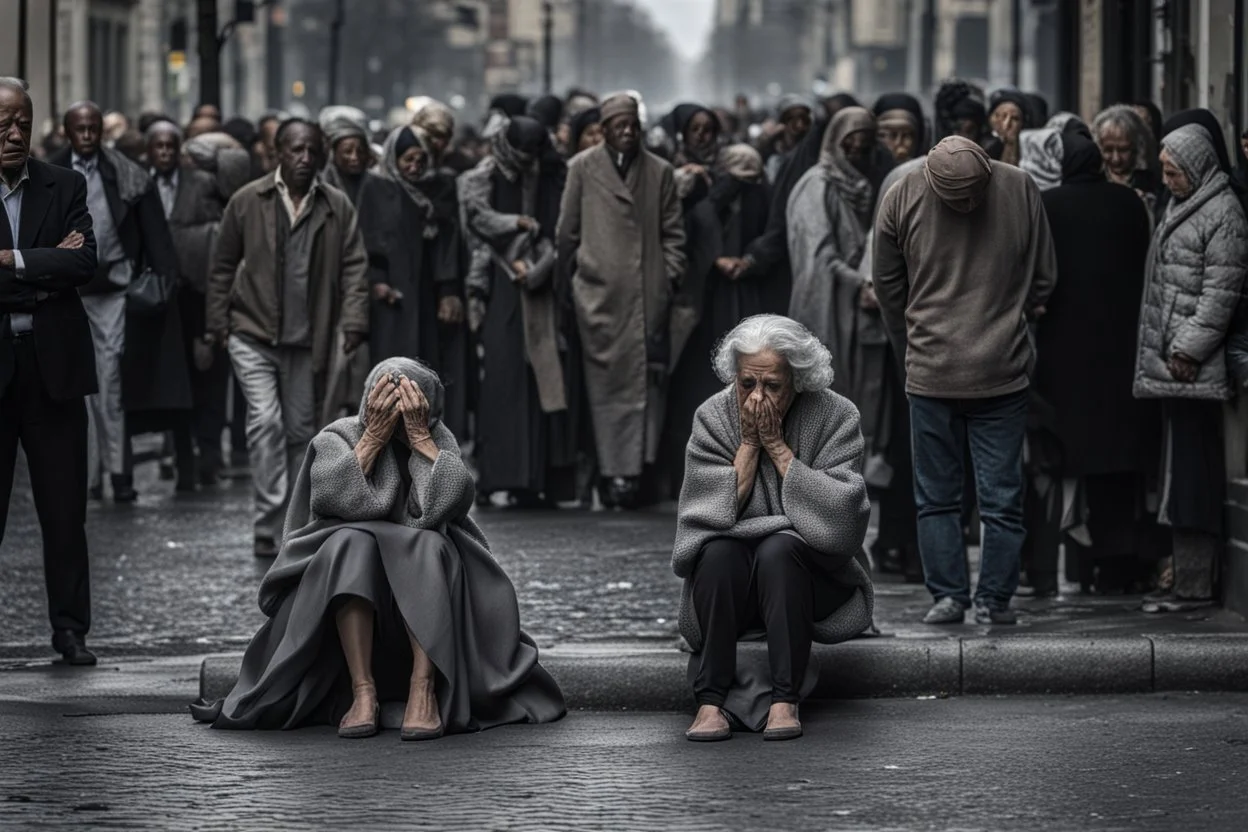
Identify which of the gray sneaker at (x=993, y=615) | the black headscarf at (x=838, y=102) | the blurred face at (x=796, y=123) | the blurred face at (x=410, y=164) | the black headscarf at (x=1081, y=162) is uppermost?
the black headscarf at (x=838, y=102)

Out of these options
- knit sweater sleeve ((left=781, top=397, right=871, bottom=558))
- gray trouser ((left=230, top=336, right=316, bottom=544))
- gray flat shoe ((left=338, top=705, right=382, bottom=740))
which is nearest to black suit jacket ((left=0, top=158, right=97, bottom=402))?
gray flat shoe ((left=338, top=705, right=382, bottom=740))

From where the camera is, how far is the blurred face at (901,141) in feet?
42.1

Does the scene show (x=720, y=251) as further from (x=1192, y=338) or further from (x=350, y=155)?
(x=1192, y=338)

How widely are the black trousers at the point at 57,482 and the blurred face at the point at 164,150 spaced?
21.0 ft

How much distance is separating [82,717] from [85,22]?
168 feet

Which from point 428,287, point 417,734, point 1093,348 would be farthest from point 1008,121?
point 417,734

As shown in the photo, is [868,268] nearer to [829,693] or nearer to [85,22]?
[829,693]

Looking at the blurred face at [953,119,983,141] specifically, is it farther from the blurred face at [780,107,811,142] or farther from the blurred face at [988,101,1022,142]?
the blurred face at [780,107,811,142]

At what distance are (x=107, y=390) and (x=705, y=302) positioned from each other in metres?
3.20

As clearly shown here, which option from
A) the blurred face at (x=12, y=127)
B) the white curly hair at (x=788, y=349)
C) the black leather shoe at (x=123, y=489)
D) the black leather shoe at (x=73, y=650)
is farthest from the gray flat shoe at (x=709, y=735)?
the black leather shoe at (x=123, y=489)

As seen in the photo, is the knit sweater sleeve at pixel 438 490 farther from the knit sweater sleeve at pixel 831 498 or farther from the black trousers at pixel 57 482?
the black trousers at pixel 57 482

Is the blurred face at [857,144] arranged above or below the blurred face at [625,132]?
below

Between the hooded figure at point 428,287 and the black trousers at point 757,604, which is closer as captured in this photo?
the black trousers at point 757,604

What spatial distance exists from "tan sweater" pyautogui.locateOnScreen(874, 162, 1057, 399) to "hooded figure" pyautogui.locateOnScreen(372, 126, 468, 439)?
15.1 ft
